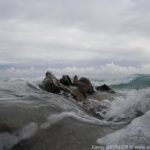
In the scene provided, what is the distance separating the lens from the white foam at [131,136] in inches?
121

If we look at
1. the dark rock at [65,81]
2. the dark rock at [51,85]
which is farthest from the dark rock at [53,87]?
the dark rock at [65,81]

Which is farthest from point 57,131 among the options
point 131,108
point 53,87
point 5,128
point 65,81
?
point 65,81

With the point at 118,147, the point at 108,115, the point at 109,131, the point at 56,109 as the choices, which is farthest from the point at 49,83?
the point at 118,147

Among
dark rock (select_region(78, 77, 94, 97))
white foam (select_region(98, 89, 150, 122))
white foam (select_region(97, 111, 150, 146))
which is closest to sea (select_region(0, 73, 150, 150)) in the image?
white foam (select_region(97, 111, 150, 146))

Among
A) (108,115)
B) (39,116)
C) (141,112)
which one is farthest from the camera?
(108,115)

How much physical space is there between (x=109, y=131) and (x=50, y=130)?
0.69m

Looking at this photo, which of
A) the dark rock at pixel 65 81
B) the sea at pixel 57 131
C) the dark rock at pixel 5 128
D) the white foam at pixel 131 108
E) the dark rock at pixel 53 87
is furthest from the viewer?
the dark rock at pixel 65 81

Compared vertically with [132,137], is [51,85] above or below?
above

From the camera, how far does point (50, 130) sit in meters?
3.63

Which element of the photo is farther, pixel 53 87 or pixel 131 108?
pixel 53 87

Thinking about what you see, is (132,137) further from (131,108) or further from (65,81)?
(65,81)

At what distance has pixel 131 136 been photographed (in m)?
3.20

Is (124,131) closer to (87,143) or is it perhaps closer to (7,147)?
(87,143)

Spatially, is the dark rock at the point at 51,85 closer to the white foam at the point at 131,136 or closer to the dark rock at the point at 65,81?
the dark rock at the point at 65,81
